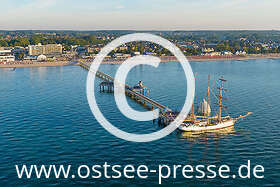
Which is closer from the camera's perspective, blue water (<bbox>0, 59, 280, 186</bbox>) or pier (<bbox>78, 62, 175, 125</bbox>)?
blue water (<bbox>0, 59, 280, 186</bbox>)

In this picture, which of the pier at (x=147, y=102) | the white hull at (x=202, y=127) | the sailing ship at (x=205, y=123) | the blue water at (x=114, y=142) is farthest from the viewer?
the pier at (x=147, y=102)

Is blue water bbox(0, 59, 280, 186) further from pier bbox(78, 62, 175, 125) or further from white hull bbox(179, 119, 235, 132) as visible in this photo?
pier bbox(78, 62, 175, 125)

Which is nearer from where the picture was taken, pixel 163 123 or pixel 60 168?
pixel 60 168

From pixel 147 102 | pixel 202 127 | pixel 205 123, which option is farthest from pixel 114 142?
pixel 147 102

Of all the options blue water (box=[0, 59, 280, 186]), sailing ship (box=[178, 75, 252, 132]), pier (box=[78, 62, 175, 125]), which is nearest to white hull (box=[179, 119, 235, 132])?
sailing ship (box=[178, 75, 252, 132])

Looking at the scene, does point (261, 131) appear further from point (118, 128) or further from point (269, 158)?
point (118, 128)

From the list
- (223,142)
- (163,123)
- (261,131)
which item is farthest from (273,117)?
(163,123)

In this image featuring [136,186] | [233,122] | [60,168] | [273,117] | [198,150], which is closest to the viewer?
[136,186]

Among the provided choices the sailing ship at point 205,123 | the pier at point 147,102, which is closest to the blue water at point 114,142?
the sailing ship at point 205,123

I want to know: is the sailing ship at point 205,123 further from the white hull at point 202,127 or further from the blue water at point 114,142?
the blue water at point 114,142

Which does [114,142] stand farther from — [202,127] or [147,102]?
[147,102]

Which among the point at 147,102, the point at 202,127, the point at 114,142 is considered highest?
the point at 147,102
